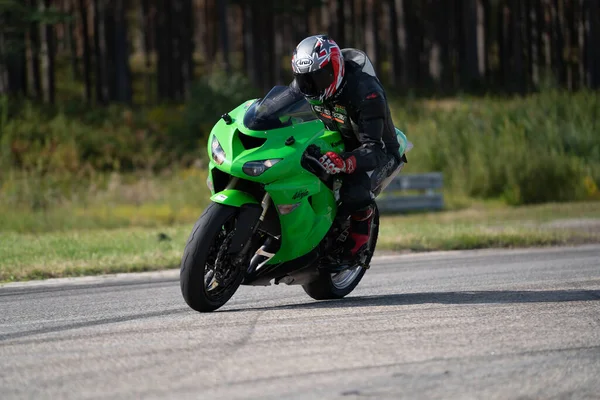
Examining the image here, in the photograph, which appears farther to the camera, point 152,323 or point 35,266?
point 35,266

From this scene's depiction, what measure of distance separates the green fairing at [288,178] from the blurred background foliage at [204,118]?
1082 centimetres

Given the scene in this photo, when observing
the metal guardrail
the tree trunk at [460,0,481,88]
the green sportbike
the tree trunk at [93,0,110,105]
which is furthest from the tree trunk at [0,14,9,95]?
the green sportbike

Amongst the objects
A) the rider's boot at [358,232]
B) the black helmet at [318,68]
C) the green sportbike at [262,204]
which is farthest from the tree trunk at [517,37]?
the green sportbike at [262,204]

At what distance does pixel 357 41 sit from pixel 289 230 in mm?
67656

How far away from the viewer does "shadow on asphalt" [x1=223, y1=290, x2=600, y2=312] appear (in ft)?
25.4

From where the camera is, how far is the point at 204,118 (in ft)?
111

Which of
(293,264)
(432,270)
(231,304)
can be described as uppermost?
(293,264)

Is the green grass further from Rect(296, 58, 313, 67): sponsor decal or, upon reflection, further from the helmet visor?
Rect(296, 58, 313, 67): sponsor decal

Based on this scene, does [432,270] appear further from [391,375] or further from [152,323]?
[391,375]

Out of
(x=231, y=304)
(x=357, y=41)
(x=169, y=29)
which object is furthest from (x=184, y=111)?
(x=357, y=41)

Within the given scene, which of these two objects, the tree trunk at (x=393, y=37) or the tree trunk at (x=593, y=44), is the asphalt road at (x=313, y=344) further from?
the tree trunk at (x=393, y=37)

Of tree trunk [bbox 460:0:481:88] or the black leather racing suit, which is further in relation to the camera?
tree trunk [bbox 460:0:481:88]

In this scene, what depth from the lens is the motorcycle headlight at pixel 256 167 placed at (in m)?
7.05

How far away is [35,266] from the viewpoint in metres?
11.3
